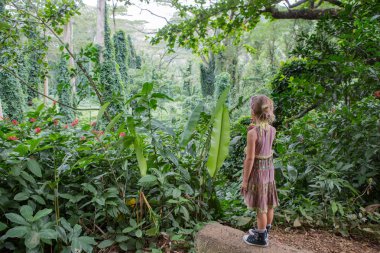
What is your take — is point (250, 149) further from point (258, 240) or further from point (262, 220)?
point (258, 240)

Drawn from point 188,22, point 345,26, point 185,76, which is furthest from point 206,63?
point 345,26

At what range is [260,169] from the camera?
76.8 inches

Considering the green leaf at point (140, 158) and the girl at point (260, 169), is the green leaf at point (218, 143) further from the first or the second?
the green leaf at point (140, 158)

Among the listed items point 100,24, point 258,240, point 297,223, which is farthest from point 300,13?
point 100,24

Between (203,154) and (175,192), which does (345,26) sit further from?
(175,192)

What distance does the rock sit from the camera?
6.03 feet

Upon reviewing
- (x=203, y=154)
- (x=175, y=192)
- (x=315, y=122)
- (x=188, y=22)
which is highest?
(x=188, y=22)

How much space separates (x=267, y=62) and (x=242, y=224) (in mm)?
21394

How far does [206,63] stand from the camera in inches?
923

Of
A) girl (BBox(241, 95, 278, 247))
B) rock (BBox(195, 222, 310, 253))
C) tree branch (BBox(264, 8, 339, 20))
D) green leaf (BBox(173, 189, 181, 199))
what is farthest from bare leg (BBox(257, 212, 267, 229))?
tree branch (BBox(264, 8, 339, 20))

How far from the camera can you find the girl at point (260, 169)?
190 centimetres

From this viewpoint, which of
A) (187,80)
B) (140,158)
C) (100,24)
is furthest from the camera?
(187,80)

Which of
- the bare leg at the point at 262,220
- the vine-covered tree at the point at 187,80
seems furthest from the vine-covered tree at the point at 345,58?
the vine-covered tree at the point at 187,80

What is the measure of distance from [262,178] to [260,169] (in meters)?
0.07
